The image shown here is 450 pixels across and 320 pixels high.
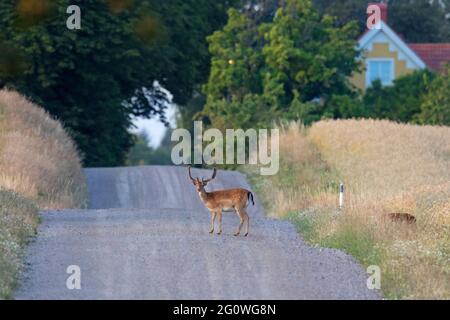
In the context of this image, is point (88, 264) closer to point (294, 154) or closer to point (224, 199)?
point (224, 199)

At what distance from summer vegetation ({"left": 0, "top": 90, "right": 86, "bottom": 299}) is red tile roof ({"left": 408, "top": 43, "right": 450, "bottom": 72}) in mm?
40578

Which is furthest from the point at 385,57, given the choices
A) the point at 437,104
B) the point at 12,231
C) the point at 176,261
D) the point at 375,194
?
the point at 176,261

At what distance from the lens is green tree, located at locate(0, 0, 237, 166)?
4869cm

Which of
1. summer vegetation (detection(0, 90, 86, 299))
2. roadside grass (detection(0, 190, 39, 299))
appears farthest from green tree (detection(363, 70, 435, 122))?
roadside grass (detection(0, 190, 39, 299))

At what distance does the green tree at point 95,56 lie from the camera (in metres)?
48.7

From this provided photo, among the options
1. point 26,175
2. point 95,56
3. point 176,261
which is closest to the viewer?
point 176,261

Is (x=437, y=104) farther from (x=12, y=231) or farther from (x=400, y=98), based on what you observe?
(x=12, y=231)

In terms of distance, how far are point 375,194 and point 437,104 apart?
108 feet

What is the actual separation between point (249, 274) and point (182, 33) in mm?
44533

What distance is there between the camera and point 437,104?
58.7 metres

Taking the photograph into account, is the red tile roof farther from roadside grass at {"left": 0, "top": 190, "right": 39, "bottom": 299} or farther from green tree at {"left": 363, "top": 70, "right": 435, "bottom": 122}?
roadside grass at {"left": 0, "top": 190, "right": 39, "bottom": 299}

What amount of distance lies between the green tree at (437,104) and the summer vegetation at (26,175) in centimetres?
2292
